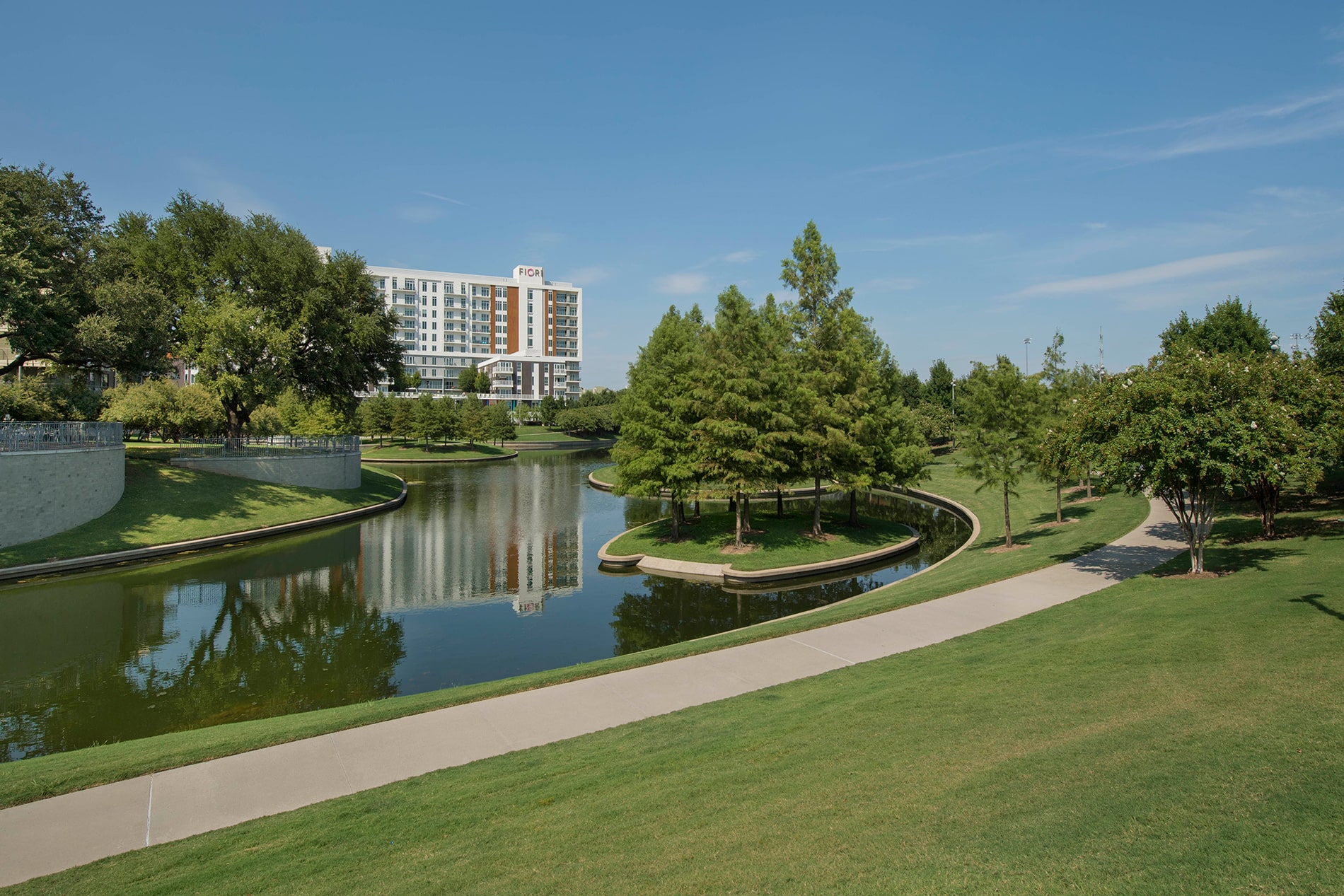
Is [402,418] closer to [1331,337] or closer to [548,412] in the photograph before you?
[548,412]

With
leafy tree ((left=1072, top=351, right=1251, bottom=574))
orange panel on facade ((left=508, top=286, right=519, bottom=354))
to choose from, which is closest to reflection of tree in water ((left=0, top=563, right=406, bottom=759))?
leafy tree ((left=1072, top=351, right=1251, bottom=574))

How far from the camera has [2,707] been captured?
45.0ft

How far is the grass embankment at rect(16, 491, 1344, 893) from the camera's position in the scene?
5254mm

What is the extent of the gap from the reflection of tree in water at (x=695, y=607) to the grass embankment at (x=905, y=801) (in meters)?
8.41

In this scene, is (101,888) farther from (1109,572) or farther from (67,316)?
(67,316)

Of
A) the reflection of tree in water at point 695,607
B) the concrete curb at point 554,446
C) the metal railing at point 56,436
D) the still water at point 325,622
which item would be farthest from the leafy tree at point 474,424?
the reflection of tree in water at point 695,607

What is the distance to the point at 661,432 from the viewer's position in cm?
2967

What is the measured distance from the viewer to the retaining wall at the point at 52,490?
26203 millimetres

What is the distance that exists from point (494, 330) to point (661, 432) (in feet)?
394

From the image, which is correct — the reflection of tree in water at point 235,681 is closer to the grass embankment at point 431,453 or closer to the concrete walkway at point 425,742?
the concrete walkway at point 425,742

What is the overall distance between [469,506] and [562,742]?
36177 millimetres

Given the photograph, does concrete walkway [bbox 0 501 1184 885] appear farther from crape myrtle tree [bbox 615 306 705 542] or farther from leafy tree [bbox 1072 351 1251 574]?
crape myrtle tree [bbox 615 306 705 542]

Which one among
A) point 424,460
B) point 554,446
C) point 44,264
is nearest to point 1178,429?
point 44,264

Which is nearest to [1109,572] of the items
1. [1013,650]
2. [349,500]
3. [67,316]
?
[1013,650]
